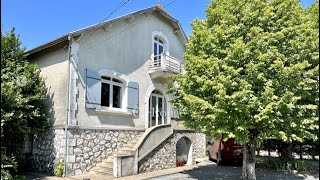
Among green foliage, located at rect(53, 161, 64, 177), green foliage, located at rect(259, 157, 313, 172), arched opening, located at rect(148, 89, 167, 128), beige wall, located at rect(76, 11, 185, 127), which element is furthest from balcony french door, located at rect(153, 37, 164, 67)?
green foliage, located at rect(259, 157, 313, 172)

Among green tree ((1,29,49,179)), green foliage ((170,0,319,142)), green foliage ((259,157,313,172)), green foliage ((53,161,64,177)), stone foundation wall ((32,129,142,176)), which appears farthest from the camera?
green foliage ((259,157,313,172))

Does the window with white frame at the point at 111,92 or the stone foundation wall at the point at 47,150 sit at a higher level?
the window with white frame at the point at 111,92

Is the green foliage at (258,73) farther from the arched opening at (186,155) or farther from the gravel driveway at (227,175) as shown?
the arched opening at (186,155)

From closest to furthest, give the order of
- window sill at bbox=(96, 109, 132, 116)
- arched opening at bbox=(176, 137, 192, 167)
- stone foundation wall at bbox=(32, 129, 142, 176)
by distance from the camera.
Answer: stone foundation wall at bbox=(32, 129, 142, 176), window sill at bbox=(96, 109, 132, 116), arched opening at bbox=(176, 137, 192, 167)

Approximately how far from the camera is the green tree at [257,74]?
8591 millimetres

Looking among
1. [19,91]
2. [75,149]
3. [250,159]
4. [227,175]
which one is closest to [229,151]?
[227,175]

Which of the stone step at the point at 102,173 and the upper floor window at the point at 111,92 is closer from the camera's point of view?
the stone step at the point at 102,173

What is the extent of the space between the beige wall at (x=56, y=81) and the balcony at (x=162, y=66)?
507 cm

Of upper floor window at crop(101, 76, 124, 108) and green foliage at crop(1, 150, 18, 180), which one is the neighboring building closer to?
upper floor window at crop(101, 76, 124, 108)

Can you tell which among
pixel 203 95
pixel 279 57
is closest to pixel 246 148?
pixel 203 95

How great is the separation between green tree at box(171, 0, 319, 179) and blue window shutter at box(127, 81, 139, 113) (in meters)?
5.04

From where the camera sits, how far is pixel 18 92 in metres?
10.6

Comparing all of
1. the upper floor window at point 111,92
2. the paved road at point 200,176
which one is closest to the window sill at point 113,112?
the upper floor window at point 111,92

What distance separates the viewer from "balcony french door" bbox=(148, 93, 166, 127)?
55.1 ft
